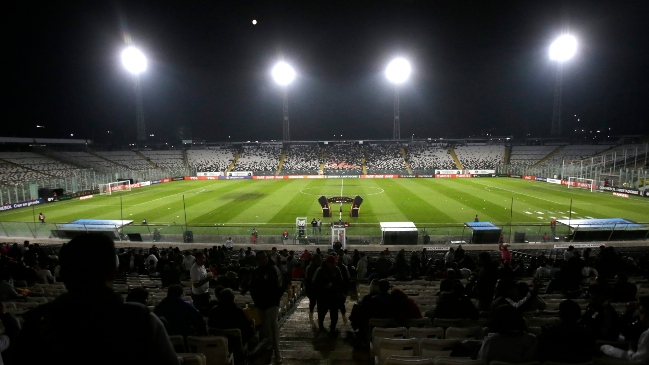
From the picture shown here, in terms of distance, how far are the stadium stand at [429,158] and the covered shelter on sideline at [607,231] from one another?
54.8m

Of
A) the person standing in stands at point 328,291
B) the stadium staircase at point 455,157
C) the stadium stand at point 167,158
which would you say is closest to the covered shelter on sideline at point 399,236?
the person standing in stands at point 328,291

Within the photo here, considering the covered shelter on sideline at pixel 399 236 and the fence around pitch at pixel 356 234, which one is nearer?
the covered shelter on sideline at pixel 399 236

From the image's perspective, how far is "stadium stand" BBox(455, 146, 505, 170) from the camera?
260 ft

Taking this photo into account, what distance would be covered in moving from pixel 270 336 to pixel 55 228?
24254 millimetres

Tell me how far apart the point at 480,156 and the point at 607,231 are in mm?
65184

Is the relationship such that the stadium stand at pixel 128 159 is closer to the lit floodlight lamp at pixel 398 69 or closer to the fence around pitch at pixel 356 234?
the lit floodlight lamp at pixel 398 69

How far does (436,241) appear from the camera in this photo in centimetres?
2208

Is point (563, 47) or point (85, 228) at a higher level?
point (563, 47)

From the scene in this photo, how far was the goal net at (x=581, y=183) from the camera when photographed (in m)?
49.4

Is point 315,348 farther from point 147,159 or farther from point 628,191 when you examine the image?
point 147,159

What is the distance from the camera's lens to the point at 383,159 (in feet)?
283

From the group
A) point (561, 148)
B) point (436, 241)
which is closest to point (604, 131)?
point (561, 148)

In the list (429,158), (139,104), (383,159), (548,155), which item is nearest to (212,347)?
(139,104)

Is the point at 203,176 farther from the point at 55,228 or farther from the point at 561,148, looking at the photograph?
the point at 561,148
